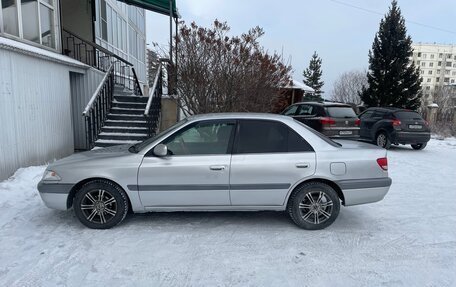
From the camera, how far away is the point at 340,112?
10172 millimetres

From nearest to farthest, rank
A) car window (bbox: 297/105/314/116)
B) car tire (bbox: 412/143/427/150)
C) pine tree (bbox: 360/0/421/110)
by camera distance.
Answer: car window (bbox: 297/105/314/116) < car tire (bbox: 412/143/427/150) < pine tree (bbox: 360/0/421/110)

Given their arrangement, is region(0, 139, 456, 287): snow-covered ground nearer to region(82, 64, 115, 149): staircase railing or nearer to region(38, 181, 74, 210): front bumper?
region(38, 181, 74, 210): front bumper

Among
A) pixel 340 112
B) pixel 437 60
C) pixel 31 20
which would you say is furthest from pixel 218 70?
pixel 437 60

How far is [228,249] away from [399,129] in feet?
31.2

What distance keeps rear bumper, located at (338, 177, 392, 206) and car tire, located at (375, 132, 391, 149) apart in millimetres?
7991

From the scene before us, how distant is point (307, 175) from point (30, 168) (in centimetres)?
535

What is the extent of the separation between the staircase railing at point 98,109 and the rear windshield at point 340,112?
6756 millimetres

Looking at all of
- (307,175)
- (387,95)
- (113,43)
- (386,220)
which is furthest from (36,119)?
(387,95)

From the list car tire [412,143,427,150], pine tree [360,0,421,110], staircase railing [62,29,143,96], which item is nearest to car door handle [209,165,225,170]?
staircase railing [62,29,143,96]

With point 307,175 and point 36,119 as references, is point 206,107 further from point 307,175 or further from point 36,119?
point 307,175

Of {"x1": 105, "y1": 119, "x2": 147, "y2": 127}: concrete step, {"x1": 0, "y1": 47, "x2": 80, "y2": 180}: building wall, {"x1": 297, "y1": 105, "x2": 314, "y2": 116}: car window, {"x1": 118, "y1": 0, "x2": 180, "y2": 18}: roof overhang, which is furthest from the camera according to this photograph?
{"x1": 297, "y1": 105, "x2": 314, "y2": 116}: car window

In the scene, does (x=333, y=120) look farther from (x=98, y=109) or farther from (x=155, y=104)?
(x=98, y=109)

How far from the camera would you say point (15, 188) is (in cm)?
535

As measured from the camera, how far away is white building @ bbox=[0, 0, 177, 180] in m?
5.98
